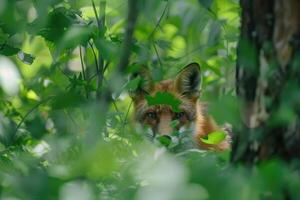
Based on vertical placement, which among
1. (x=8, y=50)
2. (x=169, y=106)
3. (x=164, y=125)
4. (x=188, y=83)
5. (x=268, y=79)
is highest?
(x=188, y=83)

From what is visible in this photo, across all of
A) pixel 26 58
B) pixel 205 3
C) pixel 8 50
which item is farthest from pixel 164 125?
pixel 205 3

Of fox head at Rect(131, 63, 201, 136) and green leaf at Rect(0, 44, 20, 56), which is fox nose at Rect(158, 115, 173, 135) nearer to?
fox head at Rect(131, 63, 201, 136)

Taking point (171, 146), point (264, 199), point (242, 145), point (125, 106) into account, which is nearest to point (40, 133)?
point (171, 146)

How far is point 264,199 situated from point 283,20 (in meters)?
0.66

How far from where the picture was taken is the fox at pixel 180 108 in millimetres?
7938

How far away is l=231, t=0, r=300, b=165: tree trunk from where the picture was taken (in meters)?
2.54

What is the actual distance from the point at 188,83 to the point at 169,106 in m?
0.47

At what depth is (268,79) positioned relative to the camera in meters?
2.59

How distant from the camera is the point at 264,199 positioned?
88.9 inches

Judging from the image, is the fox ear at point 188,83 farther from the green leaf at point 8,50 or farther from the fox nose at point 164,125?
the green leaf at point 8,50

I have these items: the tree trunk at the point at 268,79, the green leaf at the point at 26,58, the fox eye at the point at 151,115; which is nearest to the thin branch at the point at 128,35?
the tree trunk at the point at 268,79

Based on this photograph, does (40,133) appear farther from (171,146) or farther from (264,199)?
(264,199)

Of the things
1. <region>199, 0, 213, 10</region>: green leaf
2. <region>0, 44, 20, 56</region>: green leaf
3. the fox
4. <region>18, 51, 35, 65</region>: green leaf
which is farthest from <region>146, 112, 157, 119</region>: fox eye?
<region>199, 0, 213, 10</region>: green leaf

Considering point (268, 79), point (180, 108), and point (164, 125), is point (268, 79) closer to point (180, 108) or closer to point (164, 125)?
point (164, 125)
